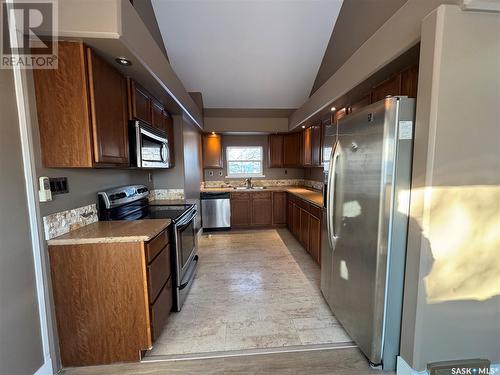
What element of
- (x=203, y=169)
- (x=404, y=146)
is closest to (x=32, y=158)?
(x=404, y=146)

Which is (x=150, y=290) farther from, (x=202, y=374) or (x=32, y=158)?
(x=32, y=158)

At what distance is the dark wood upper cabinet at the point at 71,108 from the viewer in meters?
1.44

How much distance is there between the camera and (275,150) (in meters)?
5.25

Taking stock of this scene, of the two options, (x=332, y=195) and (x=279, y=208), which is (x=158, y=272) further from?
(x=279, y=208)

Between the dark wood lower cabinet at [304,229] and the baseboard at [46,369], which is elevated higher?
the dark wood lower cabinet at [304,229]

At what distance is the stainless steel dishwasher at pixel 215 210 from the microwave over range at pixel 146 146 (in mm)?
2093

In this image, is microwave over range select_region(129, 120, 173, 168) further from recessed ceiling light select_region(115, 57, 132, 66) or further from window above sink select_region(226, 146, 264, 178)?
window above sink select_region(226, 146, 264, 178)

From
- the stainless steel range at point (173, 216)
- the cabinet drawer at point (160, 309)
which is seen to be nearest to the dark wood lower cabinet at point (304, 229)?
the stainless steel range at point (173, 216)

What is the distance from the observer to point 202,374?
1.49 m

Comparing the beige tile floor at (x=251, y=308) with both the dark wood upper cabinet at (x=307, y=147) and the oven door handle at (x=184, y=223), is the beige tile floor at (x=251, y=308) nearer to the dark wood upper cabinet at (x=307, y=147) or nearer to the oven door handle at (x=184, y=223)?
the oven door handle at (x=184, y=223)

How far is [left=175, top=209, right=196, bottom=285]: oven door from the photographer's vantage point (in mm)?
2137

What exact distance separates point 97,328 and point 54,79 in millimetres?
1691

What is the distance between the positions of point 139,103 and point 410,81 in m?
2.31

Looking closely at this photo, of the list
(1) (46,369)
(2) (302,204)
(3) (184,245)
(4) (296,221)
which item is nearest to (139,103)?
(3) (184,245)
